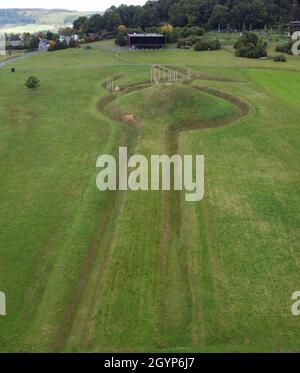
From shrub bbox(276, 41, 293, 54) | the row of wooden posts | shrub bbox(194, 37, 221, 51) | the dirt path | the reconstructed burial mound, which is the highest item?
shrub bbox(194, 37, 221, 51)

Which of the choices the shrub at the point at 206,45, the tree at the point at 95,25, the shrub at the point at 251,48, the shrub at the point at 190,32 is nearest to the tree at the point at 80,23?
the tree at the point at 95,25

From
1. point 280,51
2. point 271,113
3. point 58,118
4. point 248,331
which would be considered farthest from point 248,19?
point 248,331

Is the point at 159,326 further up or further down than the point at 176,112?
further down

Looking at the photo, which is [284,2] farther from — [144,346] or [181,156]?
[144,346]

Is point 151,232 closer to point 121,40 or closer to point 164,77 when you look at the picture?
point 164,77

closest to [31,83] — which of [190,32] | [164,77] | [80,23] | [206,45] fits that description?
[164,77]

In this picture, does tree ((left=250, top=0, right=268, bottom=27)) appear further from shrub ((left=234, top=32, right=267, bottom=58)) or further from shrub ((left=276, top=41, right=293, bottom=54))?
shrub ((left=234, top=32, right=267, bottom=58))

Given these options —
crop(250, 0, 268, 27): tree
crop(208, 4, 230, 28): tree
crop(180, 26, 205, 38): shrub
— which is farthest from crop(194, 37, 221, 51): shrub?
crop(250, 0, 268, 27): tree
